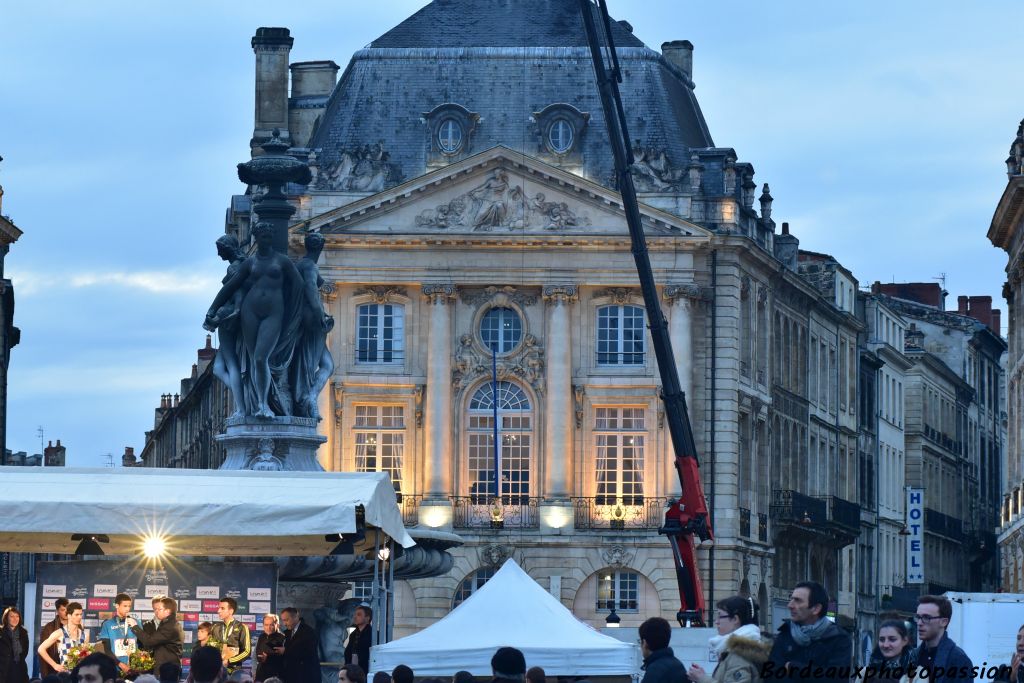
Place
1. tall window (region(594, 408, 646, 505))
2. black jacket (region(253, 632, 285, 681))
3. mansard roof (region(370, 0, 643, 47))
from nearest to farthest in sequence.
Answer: black jacket (region(253, 632, 285, 681)) < tall window (region(594, 408, 646, 505)) < mansard roof (region(370, 0, 643, 47))

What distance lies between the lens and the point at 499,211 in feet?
227

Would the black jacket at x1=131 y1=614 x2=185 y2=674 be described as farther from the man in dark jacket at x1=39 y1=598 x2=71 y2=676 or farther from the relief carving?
the relief carving

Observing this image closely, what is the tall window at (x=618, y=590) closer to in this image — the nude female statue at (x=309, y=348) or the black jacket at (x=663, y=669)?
the nude female statue at (x=309, y=348)

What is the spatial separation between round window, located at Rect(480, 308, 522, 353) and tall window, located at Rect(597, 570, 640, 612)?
20.4ft

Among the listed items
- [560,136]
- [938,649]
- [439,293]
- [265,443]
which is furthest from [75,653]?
[560,136]

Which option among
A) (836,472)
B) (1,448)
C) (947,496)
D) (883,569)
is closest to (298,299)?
(1,448)

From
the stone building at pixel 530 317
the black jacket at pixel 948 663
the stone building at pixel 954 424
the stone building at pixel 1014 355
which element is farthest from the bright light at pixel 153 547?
the stone building at pixel 954 424

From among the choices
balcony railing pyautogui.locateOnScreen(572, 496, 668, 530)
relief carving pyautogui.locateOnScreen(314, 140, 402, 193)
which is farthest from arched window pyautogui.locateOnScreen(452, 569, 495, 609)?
relief carving pyautogui.locateOnScreen(314, 140, 402, 193)

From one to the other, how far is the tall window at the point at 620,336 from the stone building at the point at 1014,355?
9044 mm

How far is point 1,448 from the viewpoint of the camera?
7694cm

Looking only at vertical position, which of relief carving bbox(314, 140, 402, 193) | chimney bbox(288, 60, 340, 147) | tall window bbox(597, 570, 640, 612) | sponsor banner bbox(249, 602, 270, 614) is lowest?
sponsor banner bbox(249, 602, 270, 614)

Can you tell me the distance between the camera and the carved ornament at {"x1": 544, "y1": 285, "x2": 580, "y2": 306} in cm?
6944

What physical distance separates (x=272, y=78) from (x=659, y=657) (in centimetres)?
5953

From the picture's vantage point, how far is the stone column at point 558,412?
226 feet
